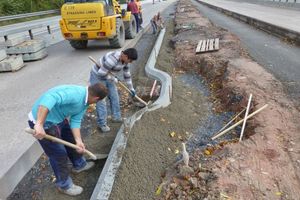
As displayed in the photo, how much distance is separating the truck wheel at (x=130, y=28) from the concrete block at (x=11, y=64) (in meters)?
5.40

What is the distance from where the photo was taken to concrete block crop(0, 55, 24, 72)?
9328 millimetres

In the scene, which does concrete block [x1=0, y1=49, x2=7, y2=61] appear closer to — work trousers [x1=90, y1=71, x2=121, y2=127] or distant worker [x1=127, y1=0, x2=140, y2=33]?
work trousers [x1=90, y1=71, x2=121, y2=127]

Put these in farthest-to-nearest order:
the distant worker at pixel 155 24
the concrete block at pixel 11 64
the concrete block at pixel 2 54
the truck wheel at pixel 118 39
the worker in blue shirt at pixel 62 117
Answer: the distant worker at pixel 155 24 < the truck wheel at pixel 118 39 < the concrete block at pixel 2 54 < the concrete block at pixel 11 64 < the worker in blue shirt at pixel 62 117

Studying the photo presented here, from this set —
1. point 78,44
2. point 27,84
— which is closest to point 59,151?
point 27,84

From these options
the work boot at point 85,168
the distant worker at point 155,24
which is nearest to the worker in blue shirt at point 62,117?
the work boot at point 85,168

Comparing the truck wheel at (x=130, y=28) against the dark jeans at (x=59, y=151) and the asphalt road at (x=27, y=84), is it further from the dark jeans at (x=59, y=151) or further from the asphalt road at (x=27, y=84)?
the dark jeans at (x=59, y=151)

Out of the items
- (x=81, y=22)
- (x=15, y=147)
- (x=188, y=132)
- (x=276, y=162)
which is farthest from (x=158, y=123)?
(x=81, y=22)

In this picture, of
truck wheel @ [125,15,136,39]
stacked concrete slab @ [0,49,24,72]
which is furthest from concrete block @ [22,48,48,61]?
truck wheel @ [125,15,136,39]

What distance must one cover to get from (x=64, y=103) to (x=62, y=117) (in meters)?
0.34

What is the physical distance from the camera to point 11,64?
367 inches

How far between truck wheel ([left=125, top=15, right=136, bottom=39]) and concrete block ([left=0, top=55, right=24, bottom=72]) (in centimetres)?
540

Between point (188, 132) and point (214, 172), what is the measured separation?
4.77ft

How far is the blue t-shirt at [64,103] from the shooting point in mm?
3098

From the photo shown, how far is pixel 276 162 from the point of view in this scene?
3.76 meters
